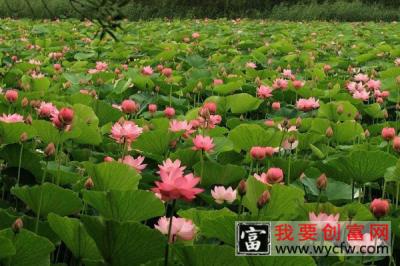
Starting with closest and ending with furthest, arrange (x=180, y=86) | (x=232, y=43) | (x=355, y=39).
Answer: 1. (x=180, y=86)
2. (x=232, y=43)
3. (x=355, y=39)

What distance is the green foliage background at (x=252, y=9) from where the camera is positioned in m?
14.3

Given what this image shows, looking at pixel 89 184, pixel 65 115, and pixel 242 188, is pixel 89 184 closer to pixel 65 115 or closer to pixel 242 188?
pixel 65 115

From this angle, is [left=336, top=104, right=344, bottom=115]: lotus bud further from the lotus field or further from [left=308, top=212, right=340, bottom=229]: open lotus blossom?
[left=308, top=212, right=340, bottom=229]: open lotus blossom

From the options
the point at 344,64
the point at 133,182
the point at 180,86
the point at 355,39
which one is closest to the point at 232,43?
the point at 355,39

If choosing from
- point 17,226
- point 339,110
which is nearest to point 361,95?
point 339,110

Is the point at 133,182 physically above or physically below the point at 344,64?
above

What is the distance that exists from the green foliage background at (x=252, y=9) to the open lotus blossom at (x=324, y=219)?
13589 millimetres

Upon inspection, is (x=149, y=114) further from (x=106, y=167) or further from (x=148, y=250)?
(x=148, y=250)

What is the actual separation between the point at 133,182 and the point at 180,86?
160 centimetres

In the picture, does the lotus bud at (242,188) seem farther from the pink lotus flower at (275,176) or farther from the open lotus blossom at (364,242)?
the open lotus blossom at (364,242)

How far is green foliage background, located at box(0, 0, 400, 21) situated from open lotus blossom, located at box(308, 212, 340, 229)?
44.6 ft

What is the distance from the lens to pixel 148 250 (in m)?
0.93

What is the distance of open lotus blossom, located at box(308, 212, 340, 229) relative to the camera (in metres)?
0.99

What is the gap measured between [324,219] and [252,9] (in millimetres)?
14718
